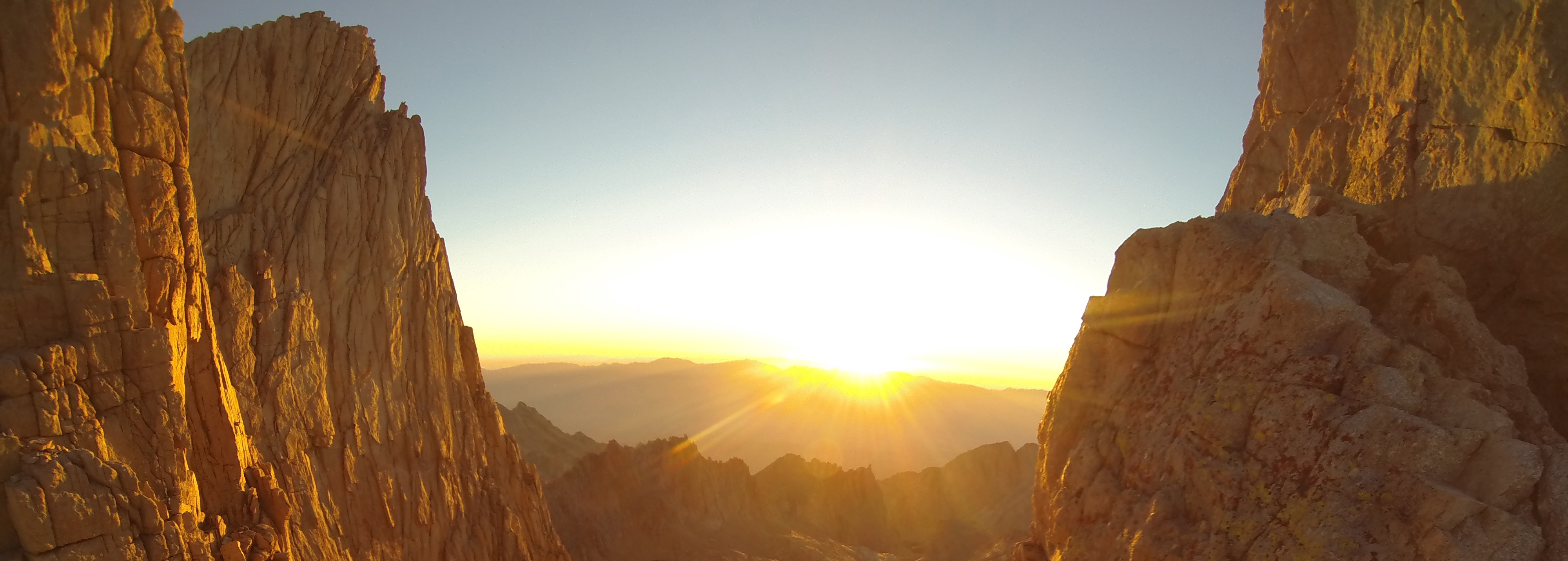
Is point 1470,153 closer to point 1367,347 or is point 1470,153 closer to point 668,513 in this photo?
point 1367,347

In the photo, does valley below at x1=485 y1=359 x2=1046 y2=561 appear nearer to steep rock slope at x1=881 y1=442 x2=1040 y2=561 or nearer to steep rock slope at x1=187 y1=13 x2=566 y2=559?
steep rock slope at x1=881 y1=442 x2=1040 y2=561

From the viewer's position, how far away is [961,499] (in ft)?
211

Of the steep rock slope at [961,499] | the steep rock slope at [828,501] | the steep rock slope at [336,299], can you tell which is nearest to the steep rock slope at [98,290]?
the steep rock slope at [336,299]

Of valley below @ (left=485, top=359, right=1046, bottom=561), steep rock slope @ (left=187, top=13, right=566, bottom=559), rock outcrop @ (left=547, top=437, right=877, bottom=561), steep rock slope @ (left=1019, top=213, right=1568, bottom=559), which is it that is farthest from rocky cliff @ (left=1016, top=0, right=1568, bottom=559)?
rock outcrop @ (left=547, top=437, right=877, bottom=561)

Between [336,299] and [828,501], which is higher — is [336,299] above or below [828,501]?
above

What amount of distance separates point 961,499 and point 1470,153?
53.4 m

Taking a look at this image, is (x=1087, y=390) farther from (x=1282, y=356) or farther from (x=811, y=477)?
(x=811, y=477)

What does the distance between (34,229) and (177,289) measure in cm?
213

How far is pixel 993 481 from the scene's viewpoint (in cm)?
6419

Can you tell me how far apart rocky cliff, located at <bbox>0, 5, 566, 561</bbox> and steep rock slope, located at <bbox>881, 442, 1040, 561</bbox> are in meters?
34.9

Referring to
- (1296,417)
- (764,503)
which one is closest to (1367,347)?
(1296,417)

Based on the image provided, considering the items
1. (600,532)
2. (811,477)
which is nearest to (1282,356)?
(600,532)

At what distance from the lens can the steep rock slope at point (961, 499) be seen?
54.7 m

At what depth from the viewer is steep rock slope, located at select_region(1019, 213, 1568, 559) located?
38.8ft
